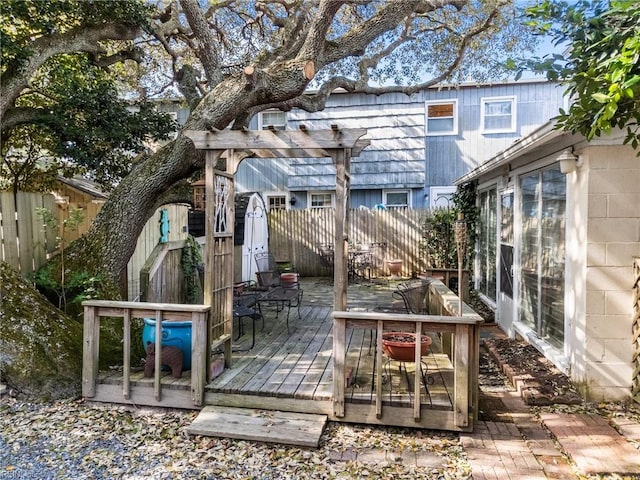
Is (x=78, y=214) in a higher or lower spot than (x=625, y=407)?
higher

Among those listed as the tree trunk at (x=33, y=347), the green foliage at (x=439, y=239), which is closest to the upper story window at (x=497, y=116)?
the green foliage at (x=439, y=239)

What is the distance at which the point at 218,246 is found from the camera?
4.16 m

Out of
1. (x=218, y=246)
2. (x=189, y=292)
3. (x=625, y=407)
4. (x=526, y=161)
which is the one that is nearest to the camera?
(x=625, y=407)

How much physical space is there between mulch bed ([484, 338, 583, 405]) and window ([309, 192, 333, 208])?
333 inches

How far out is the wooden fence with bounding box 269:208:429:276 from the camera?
11.3m

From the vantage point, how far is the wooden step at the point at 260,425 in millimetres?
3246

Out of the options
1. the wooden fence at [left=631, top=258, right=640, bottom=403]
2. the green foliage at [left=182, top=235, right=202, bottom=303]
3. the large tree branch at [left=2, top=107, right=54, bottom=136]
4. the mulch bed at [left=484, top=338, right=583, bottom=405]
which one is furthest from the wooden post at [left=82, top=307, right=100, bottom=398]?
the wooden fence at [left=631, top=258, right=640, bottom=403]

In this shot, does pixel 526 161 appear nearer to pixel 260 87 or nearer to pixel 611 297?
pixel 611 297

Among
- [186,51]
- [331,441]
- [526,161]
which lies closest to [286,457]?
[331,441]

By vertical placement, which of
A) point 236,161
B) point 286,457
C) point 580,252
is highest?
point 236,161

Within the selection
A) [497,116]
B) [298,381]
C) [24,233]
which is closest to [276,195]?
[497,116]

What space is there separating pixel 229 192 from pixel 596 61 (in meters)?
3.32

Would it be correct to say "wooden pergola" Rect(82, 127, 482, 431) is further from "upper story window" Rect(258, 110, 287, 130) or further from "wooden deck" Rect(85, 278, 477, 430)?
"upper story window" Rect(258, 110, 287, 130)

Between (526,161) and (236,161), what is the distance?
3.62m
